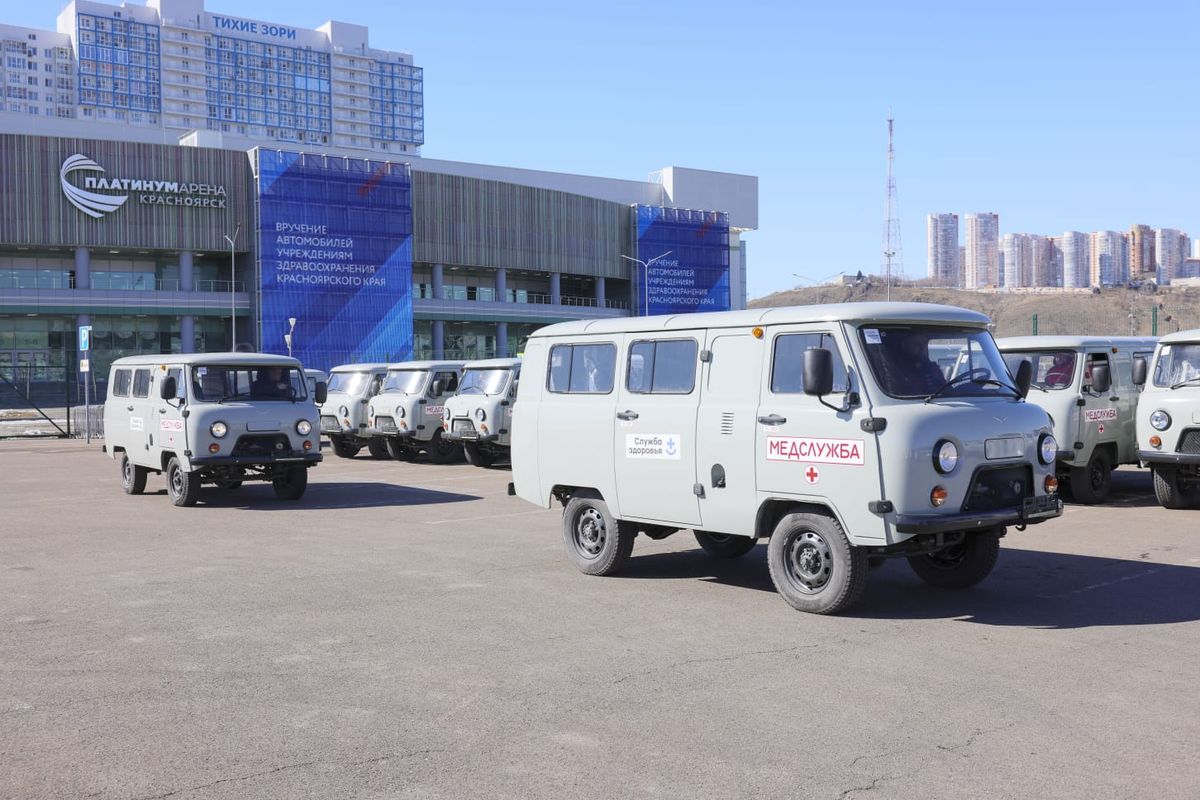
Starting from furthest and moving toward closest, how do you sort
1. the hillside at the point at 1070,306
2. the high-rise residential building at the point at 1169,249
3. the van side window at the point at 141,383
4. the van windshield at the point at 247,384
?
the high-rise residential building at the point at 1169,249 < the hillside at the point at 1070,306 < the van side window at the point at 141,383 < the van windshield at the point at 247,384

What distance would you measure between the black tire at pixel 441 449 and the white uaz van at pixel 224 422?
6.66 meters

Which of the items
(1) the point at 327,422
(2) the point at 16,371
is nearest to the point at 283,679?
(1) the point at 327,422

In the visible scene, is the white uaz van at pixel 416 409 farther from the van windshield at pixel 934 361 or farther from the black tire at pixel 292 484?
the van windshield at pixel 934 361

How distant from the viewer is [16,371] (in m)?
63.8

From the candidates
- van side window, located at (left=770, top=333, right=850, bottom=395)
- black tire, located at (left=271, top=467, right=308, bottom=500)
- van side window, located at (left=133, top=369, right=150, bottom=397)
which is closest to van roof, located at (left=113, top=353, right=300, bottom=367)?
van side window, located at (left=133, top=369, right=150, bottom=397)

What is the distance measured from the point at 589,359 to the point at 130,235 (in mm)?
65787

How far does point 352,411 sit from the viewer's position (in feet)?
81.8

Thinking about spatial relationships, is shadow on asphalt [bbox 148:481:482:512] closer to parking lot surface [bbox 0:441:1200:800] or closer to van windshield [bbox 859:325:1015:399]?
parking lot surface [bbox 0:441:1200:800]

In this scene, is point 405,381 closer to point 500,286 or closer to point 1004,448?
point 1004,448

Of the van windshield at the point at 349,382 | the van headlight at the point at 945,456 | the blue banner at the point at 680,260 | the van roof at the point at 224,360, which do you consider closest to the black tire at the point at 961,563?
the van headlight at the point at 945,456

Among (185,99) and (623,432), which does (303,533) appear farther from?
(185,99)

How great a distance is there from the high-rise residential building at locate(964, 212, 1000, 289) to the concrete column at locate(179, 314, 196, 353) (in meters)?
123

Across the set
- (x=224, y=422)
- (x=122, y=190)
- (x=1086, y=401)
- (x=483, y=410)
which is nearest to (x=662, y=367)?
(x=1086, y=401)

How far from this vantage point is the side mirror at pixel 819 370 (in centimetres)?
776
